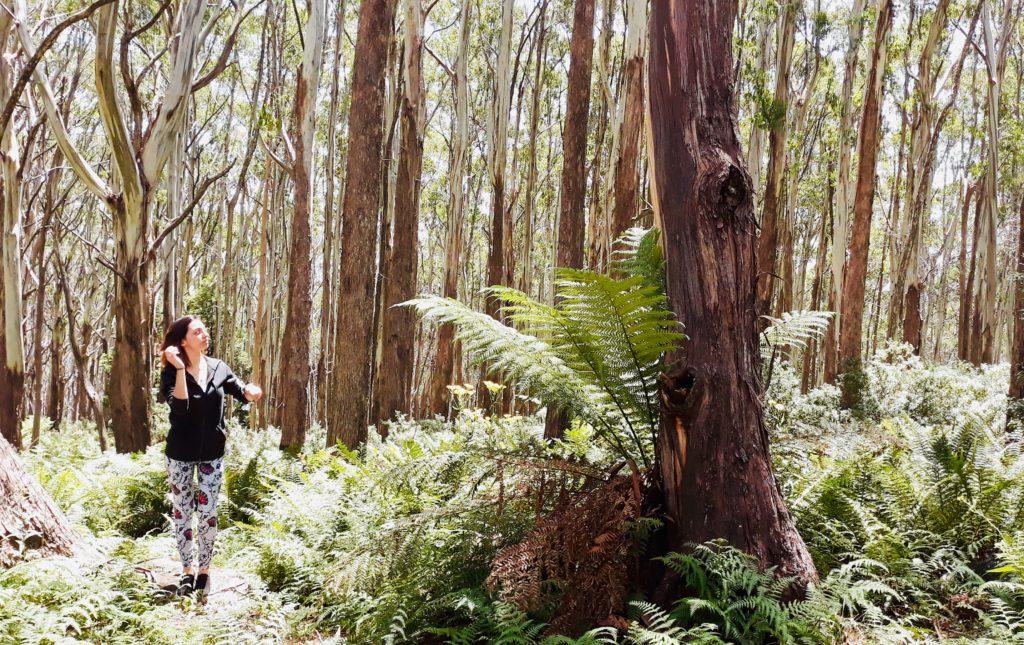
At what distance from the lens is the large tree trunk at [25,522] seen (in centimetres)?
382

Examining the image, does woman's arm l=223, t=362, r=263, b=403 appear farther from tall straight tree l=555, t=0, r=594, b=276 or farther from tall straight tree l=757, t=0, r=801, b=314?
tall straight tree l=757, t=0, r=801, b=314

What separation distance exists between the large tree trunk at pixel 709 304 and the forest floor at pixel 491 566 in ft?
0.72

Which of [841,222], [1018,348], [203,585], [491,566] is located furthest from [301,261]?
[841,222]

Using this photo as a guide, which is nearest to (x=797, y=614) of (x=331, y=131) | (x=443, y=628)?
(x=443, y=628)

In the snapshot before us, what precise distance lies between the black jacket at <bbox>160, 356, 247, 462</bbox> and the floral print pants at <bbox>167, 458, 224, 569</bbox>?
0.08 metres

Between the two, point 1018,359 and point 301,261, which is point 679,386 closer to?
point 1018,359

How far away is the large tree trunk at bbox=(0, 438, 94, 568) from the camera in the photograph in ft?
12.5

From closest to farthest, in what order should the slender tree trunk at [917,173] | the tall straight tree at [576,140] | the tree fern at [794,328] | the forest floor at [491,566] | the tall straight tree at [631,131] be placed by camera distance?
the forest floor at [491,566] < the tree fern at [794,328] < the tall straight tree at [631,131] < the tall straight tree at [576,140] < the slender tree trunk at [917,173]

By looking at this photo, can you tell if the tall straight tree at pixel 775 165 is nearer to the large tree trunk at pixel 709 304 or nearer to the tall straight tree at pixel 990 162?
the tall straight tree at pixel 990 162

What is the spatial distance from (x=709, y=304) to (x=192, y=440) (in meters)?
3.12

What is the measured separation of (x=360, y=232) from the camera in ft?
24.2

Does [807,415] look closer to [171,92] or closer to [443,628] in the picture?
[443,628]

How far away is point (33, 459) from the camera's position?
7906mm

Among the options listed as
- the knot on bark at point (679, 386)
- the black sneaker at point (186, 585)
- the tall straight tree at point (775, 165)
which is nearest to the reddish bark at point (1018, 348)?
the tall straight tree at point (775, 165)
